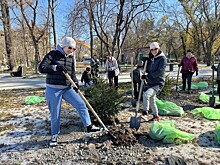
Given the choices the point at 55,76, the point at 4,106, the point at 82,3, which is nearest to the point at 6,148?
the point at 55,76

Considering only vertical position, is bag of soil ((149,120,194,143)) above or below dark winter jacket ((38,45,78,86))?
below

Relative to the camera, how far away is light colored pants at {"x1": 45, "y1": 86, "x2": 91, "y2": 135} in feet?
11.0

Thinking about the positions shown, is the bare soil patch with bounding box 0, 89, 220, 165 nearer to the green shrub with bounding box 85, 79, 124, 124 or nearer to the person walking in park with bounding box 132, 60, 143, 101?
the green shrub with bounding box 85, 79, 124, 124

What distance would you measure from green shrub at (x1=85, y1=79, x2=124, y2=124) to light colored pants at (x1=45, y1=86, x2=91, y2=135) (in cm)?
62

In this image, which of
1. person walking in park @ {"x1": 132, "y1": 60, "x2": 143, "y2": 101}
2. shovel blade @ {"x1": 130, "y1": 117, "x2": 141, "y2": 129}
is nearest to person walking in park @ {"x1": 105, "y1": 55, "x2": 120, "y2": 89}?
person walking in park @ {"x1": 132, "y1": 60, "x2": 143, "y2": 101}

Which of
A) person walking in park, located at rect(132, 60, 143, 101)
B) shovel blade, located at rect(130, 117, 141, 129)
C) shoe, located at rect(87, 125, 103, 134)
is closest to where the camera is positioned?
shoe, located at rect(87, 125, 103, 134)

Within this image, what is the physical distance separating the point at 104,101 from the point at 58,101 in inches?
41.3

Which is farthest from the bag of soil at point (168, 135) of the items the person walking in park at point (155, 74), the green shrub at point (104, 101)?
the green shrub at point (104, 101)

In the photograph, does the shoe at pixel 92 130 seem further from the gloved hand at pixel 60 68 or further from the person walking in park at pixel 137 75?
the person walking in park at pixel 137 75

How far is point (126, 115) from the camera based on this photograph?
16.7 feet

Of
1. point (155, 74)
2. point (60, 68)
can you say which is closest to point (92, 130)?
point (60, 68)

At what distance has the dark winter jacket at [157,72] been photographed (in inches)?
166

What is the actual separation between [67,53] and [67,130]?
157 centimetres

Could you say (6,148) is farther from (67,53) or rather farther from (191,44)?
(191,44)
